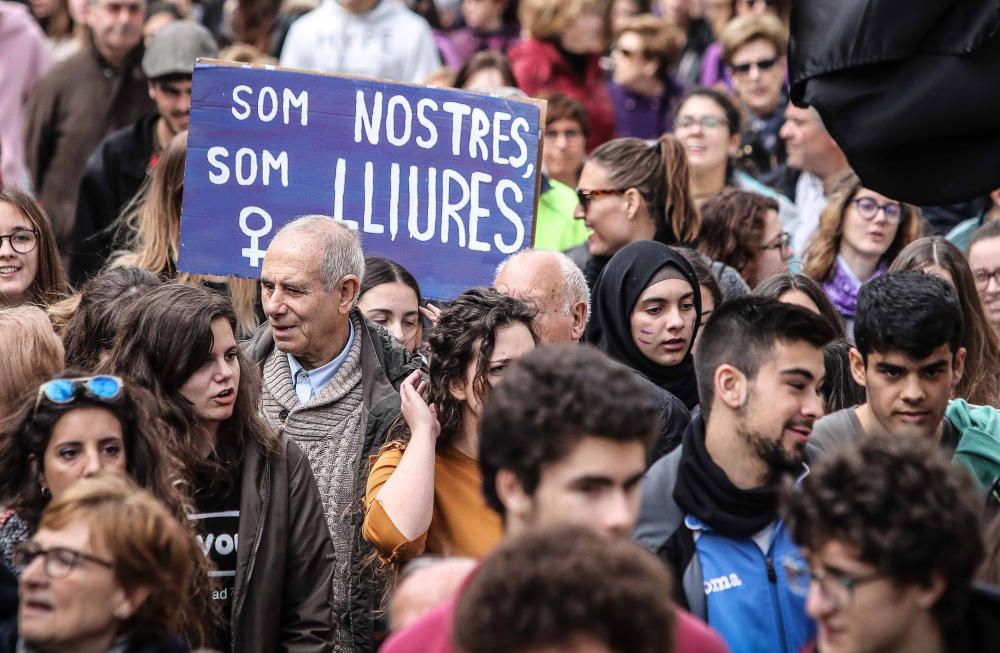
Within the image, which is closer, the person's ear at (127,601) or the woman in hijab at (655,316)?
the person's ear at (127,601)

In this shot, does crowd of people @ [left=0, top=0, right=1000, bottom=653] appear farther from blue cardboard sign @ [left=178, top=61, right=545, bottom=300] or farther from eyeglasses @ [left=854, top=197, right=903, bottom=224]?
blue cardboard sign @ [left=178, top=61, right=545, bottom=300]

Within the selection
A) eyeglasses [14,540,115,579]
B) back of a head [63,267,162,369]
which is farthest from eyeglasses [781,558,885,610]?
back of a head [63,267,162,369]

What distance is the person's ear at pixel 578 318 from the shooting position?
21.8 ft

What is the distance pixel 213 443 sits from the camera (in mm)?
5496

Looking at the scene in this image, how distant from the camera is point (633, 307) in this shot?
6770 mm

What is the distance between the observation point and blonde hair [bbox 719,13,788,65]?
11.0m

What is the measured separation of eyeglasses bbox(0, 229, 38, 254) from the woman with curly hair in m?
2.18

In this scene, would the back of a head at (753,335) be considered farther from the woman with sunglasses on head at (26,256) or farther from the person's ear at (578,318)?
the woman with sunglasses on head at (26,256)

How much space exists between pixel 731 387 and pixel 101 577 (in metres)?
1.99

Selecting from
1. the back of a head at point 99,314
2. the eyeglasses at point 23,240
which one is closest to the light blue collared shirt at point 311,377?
the back of a head at point 99,314

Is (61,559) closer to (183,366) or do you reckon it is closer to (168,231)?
(183,366)

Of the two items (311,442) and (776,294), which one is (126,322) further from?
(776,294)

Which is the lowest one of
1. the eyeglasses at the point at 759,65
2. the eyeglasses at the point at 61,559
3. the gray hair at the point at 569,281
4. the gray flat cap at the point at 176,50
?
the eyeglasses at the point at 61,559

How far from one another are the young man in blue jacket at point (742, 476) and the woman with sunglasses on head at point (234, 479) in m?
1.29
